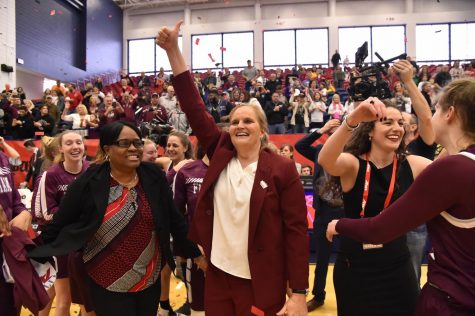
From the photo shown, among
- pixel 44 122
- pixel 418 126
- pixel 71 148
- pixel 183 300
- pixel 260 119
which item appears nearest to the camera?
pixel 260 119

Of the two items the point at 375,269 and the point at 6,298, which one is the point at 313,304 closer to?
the point at 375,269

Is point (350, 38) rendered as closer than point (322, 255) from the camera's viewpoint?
No

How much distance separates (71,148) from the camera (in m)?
3.34

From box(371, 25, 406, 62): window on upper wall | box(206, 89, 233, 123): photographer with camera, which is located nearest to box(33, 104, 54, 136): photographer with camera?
box(206, 89, 233, 123): photographer with camera

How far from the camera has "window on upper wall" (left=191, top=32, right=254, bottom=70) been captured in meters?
21.1

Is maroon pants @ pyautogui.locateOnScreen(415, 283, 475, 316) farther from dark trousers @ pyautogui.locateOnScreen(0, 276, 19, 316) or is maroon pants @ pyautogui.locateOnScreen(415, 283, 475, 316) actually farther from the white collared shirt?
dark trousers @ pyautogui.locateOnScreen(0, 276, 19, 316)

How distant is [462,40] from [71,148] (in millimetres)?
21507

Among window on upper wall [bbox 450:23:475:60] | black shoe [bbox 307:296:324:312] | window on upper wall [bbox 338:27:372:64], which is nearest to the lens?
black shoe [bbox 307:296:324:312]

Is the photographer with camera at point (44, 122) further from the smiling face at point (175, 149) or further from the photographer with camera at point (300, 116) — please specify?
the smiling face at point (175, 149)

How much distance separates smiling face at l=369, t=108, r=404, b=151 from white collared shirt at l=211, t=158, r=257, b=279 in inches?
25.8

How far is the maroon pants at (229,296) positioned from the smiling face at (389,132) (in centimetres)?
94

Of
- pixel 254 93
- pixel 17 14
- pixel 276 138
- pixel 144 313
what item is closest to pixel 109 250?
pixel 144 313

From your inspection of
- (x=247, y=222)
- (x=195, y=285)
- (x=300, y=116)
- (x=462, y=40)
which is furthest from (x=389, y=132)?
(x=462, y=40)

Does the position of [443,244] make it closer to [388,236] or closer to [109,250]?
[388,236]
